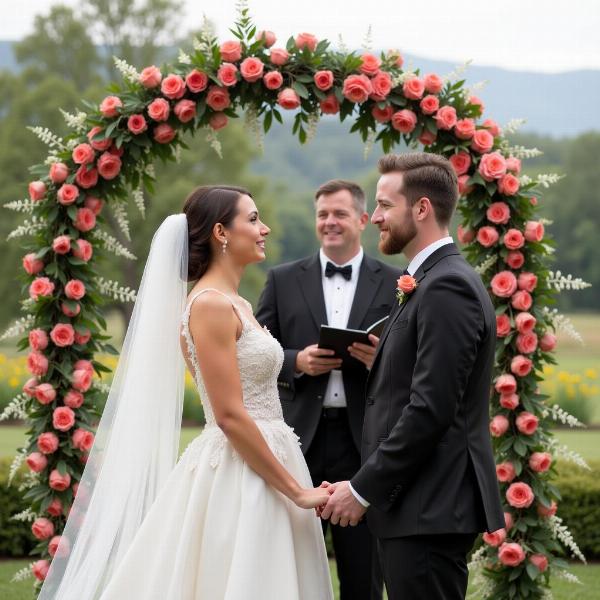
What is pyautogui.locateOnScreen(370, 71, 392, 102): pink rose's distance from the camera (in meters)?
5.75

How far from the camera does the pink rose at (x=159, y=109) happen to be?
5691 mm

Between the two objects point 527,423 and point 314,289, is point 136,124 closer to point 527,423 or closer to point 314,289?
point 314,289

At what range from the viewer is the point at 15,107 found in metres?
32.6

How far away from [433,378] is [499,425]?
87.6 inches

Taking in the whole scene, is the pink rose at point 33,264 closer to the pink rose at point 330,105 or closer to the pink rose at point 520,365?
the pink rose at point 330,105

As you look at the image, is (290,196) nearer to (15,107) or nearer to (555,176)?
(15,107)

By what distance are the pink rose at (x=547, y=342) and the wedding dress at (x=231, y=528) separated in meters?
2.20

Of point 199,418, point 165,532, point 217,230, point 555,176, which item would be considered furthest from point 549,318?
point 199,418

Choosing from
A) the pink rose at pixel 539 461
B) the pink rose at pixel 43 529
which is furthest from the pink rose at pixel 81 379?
the pink rose at pixel 539 461

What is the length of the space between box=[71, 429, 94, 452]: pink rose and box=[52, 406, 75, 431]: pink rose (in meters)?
0.07

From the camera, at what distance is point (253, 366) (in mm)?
4270

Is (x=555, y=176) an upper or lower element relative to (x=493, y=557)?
upper

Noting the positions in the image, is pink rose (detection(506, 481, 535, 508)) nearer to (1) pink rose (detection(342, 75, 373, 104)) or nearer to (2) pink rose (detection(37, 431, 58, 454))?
(1) pink rose (detection(342, 75, 373, 104))

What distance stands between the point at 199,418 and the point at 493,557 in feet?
33.5
